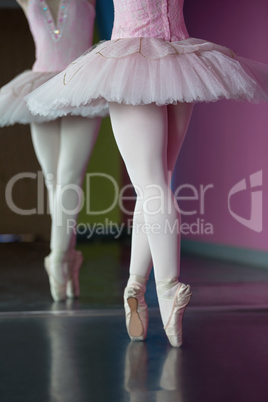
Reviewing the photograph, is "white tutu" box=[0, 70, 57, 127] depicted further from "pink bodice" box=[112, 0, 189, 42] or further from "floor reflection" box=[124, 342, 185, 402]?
"floor reflection" box=[124, 342, 185, 402]

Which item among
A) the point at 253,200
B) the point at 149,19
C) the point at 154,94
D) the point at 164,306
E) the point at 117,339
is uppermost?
the point at 149,19

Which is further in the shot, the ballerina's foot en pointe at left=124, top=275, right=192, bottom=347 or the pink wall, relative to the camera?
the pink wall

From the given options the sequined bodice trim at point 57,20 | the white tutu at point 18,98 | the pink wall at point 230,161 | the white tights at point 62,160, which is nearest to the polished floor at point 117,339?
the white tights at point 62,160

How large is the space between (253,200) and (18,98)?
4.12ft

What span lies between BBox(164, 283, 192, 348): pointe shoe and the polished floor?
0.09 ft

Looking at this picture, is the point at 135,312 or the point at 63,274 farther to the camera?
the point at 63,274

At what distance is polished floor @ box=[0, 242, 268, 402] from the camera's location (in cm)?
123

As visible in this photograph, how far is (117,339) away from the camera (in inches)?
64.2

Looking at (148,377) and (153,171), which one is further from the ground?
(153,171)

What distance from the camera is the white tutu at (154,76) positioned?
4.66ft

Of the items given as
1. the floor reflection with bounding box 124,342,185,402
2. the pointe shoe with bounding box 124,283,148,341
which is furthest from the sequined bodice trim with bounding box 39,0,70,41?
the floor reflection with bounding box 124,342,185,402

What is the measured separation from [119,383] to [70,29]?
1.30m

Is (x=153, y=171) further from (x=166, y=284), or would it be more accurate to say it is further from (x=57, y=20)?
→ (x=57, y=20)

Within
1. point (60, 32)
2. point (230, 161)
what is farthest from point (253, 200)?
point (60, 32)
